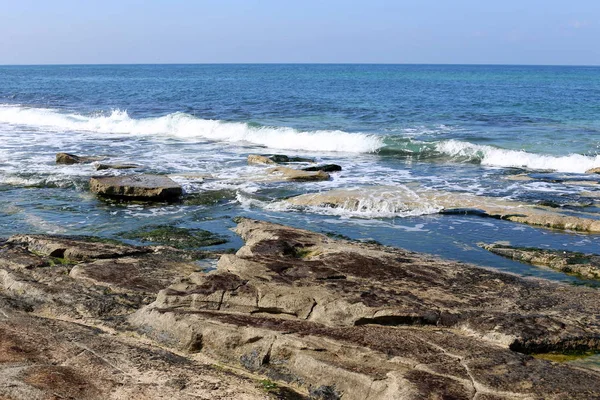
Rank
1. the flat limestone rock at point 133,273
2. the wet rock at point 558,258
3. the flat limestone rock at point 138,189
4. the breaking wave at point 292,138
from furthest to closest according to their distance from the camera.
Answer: the breaking wave at point 292,138 < the flat limestone rock at point 138,189 < the wet rock at point 558,258 < the flat limestone rock at point 133,273

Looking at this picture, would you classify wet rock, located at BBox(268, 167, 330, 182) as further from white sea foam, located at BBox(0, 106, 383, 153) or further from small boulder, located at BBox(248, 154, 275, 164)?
white sea foam, located at BBox(0, 106, 383, 153)

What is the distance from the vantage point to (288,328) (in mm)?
6754

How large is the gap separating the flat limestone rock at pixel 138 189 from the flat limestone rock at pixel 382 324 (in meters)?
6.61

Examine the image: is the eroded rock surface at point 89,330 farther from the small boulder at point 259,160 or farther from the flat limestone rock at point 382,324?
the small boulder at point 259,160

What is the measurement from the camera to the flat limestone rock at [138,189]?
1560 centimetres

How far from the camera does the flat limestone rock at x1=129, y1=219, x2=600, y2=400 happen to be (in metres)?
5.82

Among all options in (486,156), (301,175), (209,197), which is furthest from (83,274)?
(486,156)

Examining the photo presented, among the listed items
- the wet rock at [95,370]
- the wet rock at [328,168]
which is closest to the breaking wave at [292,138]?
the wet rock at [328,168]

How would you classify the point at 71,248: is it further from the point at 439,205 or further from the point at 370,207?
the point at 439,205

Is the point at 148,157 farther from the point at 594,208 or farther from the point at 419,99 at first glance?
the point at 419,99

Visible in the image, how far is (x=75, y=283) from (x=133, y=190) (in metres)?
7.32

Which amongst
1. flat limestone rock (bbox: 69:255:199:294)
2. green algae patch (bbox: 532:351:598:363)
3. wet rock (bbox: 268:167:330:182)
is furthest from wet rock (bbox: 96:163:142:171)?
green algae patch (bbox: 532:351:598:363)

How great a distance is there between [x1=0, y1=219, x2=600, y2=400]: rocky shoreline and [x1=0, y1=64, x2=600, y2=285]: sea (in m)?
2.78

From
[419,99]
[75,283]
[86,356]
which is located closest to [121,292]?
[75,283]
